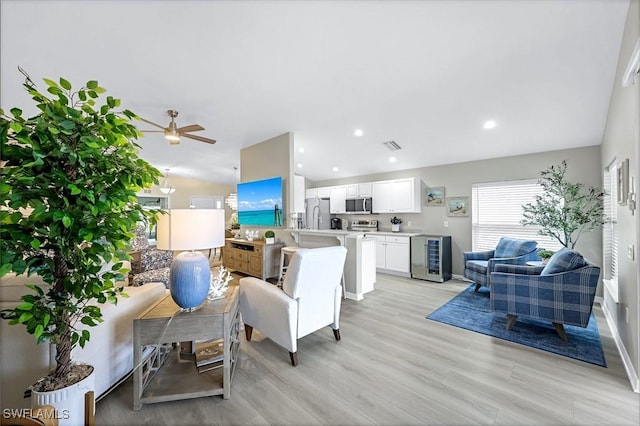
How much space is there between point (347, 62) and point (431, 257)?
378 cm

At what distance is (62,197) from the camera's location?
3.52 ft

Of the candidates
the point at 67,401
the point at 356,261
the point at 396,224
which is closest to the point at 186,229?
the point at 67,401

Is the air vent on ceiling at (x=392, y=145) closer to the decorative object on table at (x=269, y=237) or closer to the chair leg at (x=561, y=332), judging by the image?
the decorative object on table at (x=269, y=237)

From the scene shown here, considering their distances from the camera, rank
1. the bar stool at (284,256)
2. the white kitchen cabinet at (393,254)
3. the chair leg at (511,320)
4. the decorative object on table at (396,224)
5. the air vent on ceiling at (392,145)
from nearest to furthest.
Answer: the chair leg at (511,320)
the bar stool at (284,256)
the air vent on ceiling at (392,145)
the white kitchen cabinet at (393,254)
the decorative object on table at (396,224)

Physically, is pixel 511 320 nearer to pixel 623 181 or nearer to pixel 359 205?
pixel 623 181

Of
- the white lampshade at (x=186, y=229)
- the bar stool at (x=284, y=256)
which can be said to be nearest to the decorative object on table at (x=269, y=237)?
the bar stool at (x=284, y=256)

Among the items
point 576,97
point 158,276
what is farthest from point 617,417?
point 158,276

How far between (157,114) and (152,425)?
3923mm

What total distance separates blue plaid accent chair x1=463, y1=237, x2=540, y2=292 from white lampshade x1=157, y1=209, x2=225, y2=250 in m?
3.91

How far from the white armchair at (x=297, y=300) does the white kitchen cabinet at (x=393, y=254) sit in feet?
10.0

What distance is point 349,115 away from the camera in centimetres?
382

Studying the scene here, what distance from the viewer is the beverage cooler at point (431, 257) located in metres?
4.82

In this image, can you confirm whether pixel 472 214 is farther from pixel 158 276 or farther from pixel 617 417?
pixel 158 276

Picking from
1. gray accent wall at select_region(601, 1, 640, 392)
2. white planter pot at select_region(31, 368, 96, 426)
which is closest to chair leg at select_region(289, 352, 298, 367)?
white planter pot at select_region(31, 368, 96, 426)
